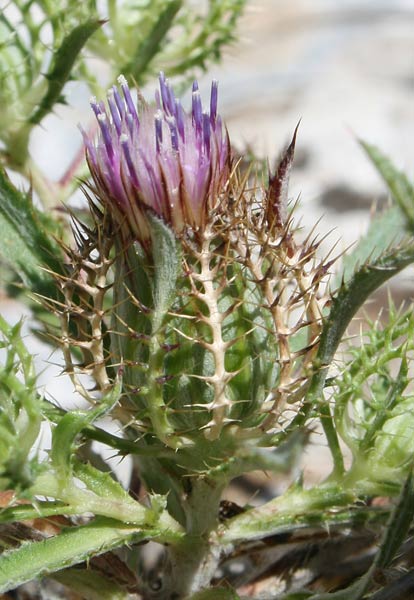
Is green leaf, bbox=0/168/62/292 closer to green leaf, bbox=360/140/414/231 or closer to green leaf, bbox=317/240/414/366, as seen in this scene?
green leaf, bbox=317/240/414/366

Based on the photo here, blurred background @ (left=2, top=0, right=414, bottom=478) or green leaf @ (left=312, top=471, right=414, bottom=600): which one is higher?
blurred background @ (left=2, top=0, right=414, bottom=478)

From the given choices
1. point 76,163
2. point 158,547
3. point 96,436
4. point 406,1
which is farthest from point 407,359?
point 406,1

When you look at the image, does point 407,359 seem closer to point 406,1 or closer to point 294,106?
point 294,106

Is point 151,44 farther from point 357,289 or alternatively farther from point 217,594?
point 217,594

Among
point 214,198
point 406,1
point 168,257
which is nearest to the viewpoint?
point 168,257

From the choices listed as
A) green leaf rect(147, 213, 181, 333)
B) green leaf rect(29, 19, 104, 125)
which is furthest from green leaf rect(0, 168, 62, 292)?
green leaf rect(147, 213, 181, 333)

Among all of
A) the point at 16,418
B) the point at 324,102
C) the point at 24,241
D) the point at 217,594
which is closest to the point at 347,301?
the point at 16,418
